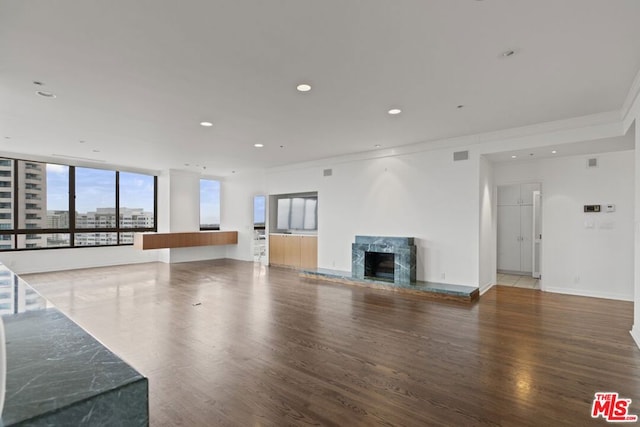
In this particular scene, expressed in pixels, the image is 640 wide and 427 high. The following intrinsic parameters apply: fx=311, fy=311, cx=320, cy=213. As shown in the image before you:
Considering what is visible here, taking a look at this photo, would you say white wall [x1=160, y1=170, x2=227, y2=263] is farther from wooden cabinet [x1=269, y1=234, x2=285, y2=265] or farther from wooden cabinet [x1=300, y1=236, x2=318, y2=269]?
wooden cabinet [x1=300, y1=236, x2=318, y2=269]

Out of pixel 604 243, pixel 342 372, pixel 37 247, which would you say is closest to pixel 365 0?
pixel 342 372

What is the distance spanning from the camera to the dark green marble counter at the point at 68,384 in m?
0.72

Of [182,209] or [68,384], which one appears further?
[182,209]

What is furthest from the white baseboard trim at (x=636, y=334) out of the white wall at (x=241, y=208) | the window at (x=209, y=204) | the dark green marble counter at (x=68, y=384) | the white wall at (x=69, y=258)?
the white wall at (x=69, y=258)

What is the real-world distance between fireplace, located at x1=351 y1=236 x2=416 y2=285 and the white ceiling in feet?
7.61

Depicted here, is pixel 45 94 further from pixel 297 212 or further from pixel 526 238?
pixel 526 238

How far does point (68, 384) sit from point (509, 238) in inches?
360

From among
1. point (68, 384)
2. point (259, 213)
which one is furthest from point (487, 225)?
point (68, 384)

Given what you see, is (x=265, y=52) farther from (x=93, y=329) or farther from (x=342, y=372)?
(x=93, y=329)

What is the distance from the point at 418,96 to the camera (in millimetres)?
4027

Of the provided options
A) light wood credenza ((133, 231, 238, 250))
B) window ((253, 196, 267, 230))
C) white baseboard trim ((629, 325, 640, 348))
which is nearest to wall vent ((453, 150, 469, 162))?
white baseboard trim ((629, 325, 640, 348))

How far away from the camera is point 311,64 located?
321 centimetres

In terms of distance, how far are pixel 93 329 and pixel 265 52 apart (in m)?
3.95

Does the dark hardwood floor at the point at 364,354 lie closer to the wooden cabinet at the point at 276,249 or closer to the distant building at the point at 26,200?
the distant building at the point at 26,200
